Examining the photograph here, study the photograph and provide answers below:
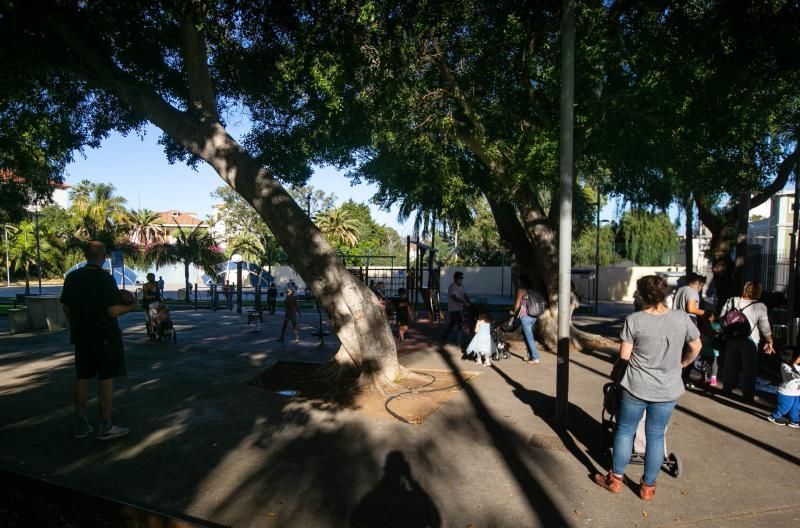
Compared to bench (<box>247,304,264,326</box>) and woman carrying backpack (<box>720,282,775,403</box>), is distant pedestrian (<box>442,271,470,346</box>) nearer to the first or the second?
woman carrying backpack (<box>720,282,775,403</box>)

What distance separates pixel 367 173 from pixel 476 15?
5780 millimetres

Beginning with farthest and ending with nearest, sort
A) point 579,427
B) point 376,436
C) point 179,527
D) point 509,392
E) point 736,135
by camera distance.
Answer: point 736,135
point 509,392
point 579,427
point 376,436
point 179,527

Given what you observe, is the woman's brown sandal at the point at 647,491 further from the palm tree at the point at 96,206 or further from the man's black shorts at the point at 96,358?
the palm tree at the point at 96,206

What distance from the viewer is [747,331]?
6.61m

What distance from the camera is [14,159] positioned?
36.8 ft

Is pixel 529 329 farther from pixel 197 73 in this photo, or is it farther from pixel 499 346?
pixel 197 73

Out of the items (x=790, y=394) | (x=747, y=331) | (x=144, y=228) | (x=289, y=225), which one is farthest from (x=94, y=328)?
(x=144, y=228)

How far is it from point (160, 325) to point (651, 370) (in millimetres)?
10410

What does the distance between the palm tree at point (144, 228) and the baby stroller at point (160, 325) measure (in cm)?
4246

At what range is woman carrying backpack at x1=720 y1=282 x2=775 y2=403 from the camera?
260 inches

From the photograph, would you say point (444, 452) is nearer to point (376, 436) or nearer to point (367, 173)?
point (376, 436)

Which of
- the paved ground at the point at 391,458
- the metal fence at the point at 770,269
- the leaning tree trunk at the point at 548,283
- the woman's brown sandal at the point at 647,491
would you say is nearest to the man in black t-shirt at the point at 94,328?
the paved ground at the point at 391,458

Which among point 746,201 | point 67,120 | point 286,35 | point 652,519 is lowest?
point 652,519

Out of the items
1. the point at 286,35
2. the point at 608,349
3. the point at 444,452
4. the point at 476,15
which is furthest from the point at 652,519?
the point at 286,35
